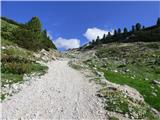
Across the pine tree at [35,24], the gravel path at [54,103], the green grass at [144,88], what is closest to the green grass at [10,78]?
the gravel path at [54,103]

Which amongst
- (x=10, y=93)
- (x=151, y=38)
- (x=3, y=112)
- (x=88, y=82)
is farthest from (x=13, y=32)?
(x=151, y=38)

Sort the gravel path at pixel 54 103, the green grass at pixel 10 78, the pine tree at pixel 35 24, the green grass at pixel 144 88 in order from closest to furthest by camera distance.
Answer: the gravel path at pixel 54 103, the green grass at pixel 144 88, the green grass at pixel 10 78, the pine tree at pixel 35 24

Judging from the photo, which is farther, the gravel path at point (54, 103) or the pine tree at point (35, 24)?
the pine tree at point (35, 24)

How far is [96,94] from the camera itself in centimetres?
2348

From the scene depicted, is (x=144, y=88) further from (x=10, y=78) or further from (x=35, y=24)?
Answer: (x=35, y=24)

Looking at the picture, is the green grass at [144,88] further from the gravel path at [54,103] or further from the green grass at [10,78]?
the green grass at [10,78]

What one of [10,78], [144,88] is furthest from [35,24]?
[144,88]

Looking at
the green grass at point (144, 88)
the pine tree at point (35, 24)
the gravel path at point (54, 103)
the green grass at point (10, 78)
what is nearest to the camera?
the gravel path at point (54, 103)

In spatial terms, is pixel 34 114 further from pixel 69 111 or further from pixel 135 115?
pixel 135 115

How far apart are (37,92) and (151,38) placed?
99688mm

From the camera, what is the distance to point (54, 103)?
20406mm

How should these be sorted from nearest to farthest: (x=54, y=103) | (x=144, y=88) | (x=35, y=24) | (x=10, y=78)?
(x=54, y=103) → (x=10, y=78) → (x=144, y=88) → (x=35, y=24)

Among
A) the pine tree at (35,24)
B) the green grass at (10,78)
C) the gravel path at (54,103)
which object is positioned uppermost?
the pine tree at (35,24)

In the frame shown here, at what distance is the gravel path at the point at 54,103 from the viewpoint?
18031 millimetres
